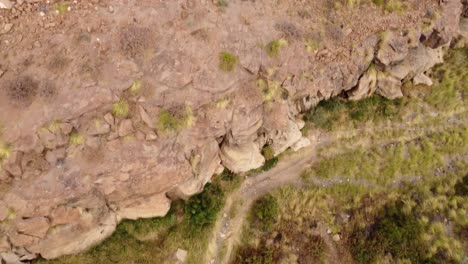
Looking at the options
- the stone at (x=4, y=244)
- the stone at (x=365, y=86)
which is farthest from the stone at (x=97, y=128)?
the stone at (x=365, y=86)

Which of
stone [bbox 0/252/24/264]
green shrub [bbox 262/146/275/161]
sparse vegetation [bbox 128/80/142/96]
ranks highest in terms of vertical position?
sparse vegetation [bbox 128/80/142/96]

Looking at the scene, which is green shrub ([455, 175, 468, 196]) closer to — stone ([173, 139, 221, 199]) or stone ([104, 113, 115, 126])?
stone ([173, 139, 221, 199])

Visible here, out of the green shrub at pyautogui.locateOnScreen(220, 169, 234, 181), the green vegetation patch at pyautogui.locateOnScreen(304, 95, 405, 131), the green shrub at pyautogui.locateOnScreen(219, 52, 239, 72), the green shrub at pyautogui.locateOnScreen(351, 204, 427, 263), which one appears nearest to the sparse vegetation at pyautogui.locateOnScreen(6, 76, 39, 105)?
the green shrub at pyautogui.locateOnScreen(219, 52, 239, 72)

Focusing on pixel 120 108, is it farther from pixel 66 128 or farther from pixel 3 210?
pixel 3 210

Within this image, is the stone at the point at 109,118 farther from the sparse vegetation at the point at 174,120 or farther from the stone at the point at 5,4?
the stone at the point at 5,4

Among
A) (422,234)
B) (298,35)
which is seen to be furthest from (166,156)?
(422,234)
